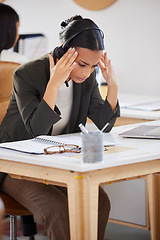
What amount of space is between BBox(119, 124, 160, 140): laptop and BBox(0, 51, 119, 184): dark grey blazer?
168mm

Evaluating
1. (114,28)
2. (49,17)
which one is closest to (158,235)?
(114,28)

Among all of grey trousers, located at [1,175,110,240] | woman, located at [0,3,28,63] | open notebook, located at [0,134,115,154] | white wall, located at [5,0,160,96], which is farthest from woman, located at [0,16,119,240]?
white wall, located at [5,0,160,96]

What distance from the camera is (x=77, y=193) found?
1.47 m

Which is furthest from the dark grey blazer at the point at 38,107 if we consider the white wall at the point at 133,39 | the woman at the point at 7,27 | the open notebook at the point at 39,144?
the white wall at the point at 133,39

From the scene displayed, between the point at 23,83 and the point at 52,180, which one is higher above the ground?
the point at 23,83

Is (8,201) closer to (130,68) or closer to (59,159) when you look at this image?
(59,159)

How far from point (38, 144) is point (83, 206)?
→ 353 mm

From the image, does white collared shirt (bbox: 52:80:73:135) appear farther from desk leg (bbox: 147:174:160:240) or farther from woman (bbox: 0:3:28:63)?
woman (bbox: 0:3:28:63)

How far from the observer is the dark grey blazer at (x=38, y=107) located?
1.97 metres

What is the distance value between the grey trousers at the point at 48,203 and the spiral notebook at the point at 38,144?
18 centimetres

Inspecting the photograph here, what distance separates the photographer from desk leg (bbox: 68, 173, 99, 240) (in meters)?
1.47

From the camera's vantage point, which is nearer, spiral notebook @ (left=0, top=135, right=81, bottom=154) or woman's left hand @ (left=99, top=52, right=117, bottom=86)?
spiral notebook @ (left=0, top=135, right=81, bottom=154)

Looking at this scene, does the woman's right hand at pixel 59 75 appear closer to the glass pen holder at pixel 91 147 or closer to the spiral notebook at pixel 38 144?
the spiral notebook at pixel 38 144

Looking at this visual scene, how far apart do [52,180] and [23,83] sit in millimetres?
643
